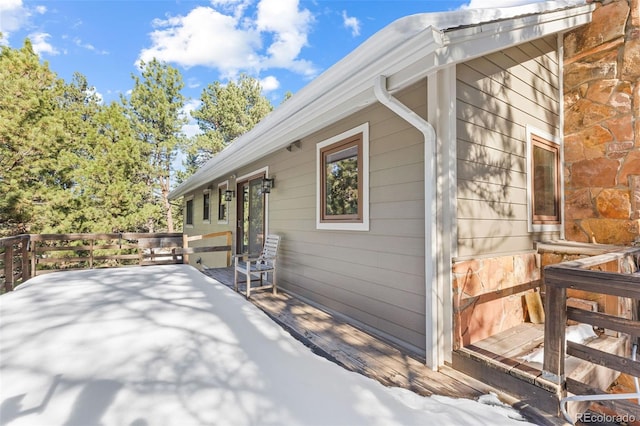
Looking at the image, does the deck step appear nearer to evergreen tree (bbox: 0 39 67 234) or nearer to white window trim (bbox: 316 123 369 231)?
white window trim (bbox: 316 123 369 231)

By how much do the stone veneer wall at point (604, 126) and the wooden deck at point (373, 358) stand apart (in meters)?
2.41

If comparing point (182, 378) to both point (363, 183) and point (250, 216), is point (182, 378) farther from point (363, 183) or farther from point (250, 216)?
point (250, 216)

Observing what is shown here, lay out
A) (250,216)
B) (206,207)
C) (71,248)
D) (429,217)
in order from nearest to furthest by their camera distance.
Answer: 1. (429,217)
2. (250,216)
3. (71,248)
4. (206,207)

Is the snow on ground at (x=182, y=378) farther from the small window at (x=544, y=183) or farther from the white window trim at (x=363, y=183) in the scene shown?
the small window at (x=544, y=183)

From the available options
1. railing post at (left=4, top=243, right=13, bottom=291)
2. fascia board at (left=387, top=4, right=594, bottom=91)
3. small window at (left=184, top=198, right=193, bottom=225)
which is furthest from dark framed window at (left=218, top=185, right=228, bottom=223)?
fascia board at (left=387, top=4, right=594, bottom=91)

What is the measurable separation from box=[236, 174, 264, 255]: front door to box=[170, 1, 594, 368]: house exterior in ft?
5.92

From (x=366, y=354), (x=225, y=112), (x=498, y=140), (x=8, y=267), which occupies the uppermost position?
(x=225, y=112)

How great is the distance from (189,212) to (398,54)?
11328 mm

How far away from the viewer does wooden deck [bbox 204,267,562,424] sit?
2093 mm

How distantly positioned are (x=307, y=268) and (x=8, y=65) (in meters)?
9.46

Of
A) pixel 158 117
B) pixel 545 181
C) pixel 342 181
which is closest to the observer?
pixel 545 181

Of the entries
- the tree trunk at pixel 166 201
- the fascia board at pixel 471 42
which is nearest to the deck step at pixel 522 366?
the fascia board at pixel 471 42

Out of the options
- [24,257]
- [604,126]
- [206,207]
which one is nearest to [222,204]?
[206,207]

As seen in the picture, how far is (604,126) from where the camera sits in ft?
11.1
